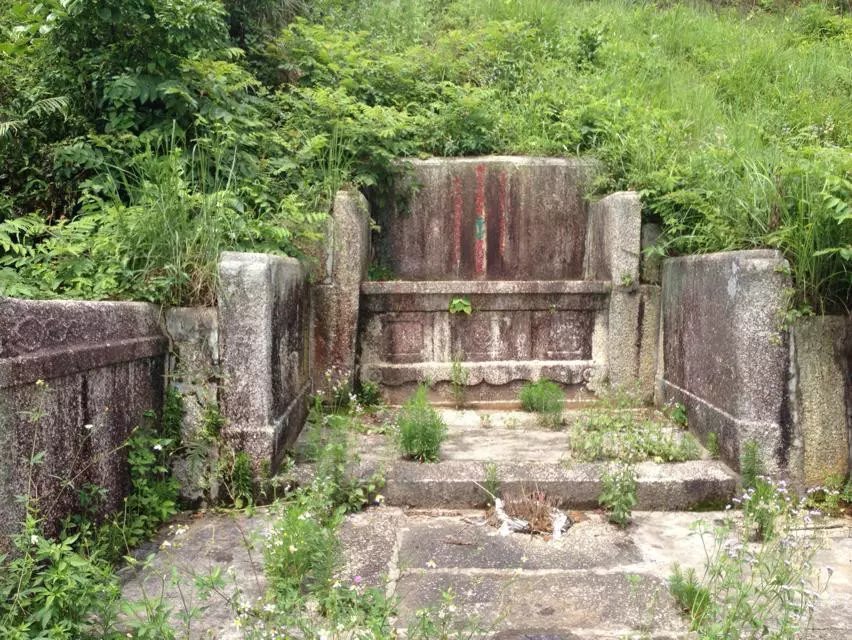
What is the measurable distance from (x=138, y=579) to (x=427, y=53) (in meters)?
6.03

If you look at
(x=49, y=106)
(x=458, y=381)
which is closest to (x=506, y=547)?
(x=458, y=381)

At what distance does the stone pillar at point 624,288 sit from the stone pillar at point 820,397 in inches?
59.9

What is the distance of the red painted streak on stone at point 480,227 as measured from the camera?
566 cm

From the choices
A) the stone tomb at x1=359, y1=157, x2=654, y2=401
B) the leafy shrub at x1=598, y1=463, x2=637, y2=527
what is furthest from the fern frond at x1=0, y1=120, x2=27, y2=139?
the leafy shrub at x1=598, y1=463, x2=637, y2=527

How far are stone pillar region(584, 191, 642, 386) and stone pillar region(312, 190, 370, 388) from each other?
6.38 ft

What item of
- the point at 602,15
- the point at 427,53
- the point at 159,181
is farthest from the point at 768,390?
the point at 602,15

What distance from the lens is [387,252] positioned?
5699mm

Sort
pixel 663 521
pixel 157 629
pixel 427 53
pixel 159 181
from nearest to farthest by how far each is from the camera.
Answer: pixel 157 629 → pixel 663 521 → pixel 159 181 → pixel 427 53

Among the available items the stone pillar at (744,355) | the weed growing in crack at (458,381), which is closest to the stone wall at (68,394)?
the weed growing in crack at (458,381)

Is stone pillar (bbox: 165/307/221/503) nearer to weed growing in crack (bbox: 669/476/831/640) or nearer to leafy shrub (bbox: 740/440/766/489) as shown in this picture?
weed growing in crack (bbox: 669/476/831/640)

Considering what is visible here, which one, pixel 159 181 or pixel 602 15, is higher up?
pixel 602 15

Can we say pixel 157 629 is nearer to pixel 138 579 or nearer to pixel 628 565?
pixel 138 579

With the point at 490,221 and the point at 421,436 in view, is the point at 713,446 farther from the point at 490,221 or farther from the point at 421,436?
the point at 490,221

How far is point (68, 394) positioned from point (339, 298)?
253 cm
